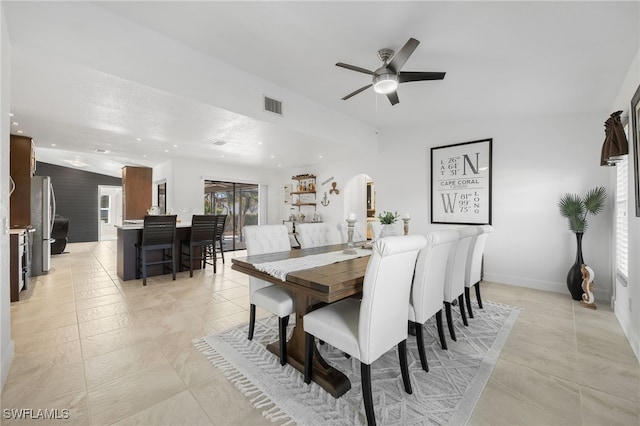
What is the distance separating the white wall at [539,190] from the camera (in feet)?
12.2

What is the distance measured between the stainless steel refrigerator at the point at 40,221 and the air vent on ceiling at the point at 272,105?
12.7 ft

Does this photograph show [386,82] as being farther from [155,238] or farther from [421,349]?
[155,238]

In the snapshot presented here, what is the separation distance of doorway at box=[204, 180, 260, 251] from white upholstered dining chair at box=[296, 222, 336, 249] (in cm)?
496

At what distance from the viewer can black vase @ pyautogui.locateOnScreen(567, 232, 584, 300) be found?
11.5 feet

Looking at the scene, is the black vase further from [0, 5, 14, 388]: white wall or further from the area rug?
[0, 5, 14, 388]: white wall

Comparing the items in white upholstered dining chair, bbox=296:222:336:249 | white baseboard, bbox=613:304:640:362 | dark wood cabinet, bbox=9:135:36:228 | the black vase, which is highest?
dark wood cabinet, bbox=9:135:36:228

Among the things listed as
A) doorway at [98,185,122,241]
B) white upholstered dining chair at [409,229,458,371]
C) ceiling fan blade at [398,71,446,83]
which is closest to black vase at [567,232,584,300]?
white upholstered dining chair at [409,229,458,371]

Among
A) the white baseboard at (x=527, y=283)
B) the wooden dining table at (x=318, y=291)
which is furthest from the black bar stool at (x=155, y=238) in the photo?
the white baseboard at (x=527, y=283)

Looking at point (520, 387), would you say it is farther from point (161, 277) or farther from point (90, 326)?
point (161, 277)

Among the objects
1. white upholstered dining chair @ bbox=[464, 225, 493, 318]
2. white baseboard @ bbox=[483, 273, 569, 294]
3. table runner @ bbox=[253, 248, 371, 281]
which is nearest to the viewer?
table runner @ bbox=[253, 248, 371, 281]

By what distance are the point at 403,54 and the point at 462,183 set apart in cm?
314

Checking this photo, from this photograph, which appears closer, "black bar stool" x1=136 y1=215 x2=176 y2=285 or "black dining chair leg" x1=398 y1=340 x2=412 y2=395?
"black dining chair leg" x1=398 y1=340 x2=412 y2=395

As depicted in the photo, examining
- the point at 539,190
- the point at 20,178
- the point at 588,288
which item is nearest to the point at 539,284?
the point at 588,288

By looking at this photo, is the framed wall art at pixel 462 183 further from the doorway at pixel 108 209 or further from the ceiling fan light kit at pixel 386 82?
the doorway at pixel 108 209
